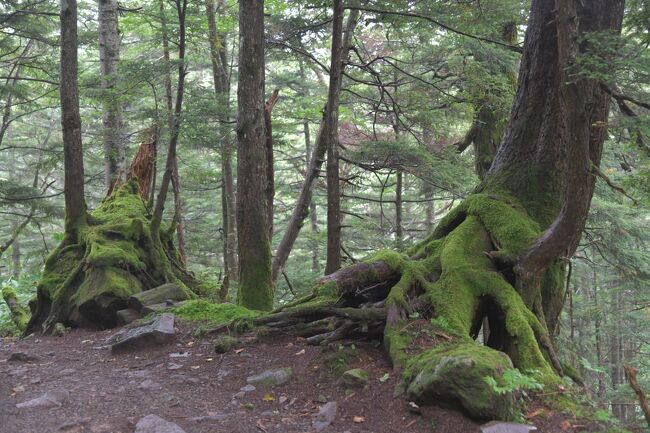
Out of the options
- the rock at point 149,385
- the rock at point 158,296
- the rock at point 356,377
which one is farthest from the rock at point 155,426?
the rock at point 158,296

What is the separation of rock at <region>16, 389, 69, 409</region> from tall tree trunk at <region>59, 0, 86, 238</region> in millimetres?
4892

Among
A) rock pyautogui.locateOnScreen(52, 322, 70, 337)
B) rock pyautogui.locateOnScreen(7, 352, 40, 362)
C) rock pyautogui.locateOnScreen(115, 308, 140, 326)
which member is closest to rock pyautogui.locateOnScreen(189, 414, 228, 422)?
rock pyautogui.locateOnScreen(7, 352, 40, 362)

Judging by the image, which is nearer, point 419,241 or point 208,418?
point 208,418

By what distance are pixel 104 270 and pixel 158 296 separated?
102 cm

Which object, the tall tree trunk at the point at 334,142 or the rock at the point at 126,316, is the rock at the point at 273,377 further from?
the tall tree trunk at the point at 334,142

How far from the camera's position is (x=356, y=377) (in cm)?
423

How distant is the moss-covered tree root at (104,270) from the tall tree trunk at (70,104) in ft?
3.07

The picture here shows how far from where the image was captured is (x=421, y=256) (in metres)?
5.91

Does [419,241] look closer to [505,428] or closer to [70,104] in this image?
[505,428]

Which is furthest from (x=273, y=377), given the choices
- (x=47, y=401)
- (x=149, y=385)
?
(x=47, y=401)

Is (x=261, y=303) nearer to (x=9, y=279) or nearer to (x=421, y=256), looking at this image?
→ (x=421, y=256)

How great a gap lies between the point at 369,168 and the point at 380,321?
206 inches

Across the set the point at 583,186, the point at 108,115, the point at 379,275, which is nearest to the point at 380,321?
the point at 379,275

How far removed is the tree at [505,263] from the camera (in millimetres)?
3600
